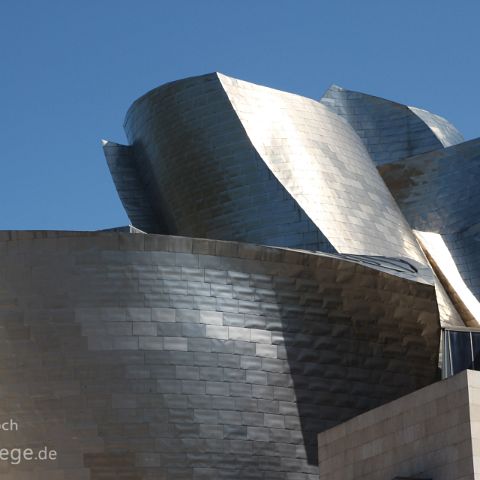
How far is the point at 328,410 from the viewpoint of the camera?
22141 millimetres

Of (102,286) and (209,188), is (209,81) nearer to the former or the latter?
(209,188)

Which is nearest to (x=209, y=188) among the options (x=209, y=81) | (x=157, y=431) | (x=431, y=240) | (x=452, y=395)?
(x=209, y=81)

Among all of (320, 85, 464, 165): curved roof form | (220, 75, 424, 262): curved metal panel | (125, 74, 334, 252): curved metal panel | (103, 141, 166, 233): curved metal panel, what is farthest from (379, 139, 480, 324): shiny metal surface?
(103, 141, 166, 233): curved metal panel

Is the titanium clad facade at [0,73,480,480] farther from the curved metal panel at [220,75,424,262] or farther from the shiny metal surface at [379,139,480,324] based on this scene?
the shiny metal surface at [379,139,480,324]

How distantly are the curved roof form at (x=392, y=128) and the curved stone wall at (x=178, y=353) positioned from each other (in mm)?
10767

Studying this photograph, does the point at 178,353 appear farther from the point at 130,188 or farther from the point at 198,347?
the point at 130,188

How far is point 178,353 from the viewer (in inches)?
846

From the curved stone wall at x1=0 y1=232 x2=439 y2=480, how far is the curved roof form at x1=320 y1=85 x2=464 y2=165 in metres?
10.8

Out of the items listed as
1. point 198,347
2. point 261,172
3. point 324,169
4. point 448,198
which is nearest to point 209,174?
point 261,172

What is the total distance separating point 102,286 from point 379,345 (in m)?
4.33

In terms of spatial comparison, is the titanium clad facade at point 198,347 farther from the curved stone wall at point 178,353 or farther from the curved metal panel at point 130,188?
the curved metal panel at point 130,188

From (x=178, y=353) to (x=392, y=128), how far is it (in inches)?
523

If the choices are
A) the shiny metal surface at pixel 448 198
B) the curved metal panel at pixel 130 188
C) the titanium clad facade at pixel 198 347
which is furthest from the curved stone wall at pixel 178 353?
the curved metal panel at pixel 130 188

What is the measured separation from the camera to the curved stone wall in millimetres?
21125
